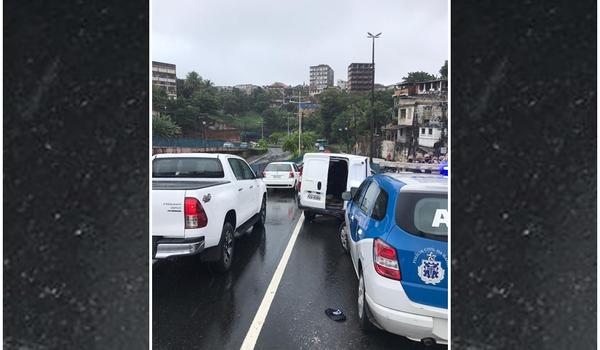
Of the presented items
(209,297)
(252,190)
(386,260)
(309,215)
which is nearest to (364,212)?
(386,260)

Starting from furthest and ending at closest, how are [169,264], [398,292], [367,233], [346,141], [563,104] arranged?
[346,141]
[169,264]
[367,233]
[398,292]
[563,104]

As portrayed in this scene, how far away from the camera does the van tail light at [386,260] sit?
2.62 meters

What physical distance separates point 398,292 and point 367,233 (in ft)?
2.21

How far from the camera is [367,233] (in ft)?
10.5

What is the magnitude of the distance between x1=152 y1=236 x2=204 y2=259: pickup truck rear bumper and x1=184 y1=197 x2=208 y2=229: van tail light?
0.15 meters

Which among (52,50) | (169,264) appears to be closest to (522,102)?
(52,50)

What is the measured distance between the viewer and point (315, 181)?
25.7 ft

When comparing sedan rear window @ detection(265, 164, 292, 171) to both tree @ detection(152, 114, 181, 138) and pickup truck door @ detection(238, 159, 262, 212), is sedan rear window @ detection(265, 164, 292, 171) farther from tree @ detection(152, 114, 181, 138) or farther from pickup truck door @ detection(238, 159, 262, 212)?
tree @ detection(152, 114, 181, 138)

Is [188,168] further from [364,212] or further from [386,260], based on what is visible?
[386,260]

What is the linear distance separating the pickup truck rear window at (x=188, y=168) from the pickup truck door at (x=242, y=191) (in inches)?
11.2

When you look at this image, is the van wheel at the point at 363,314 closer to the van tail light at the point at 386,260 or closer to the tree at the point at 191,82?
the van tail light at the point at 386,260

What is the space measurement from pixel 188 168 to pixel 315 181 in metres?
3.03

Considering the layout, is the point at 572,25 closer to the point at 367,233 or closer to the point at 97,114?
the point at 97,114

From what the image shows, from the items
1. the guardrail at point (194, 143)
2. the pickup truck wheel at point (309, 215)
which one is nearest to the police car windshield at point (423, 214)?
the pickup truck wheel at point (309, 215)
